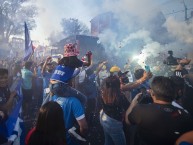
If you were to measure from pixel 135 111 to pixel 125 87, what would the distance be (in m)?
2.17

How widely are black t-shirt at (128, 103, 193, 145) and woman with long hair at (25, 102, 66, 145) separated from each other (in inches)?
40.1

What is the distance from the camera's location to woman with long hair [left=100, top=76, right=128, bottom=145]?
4531 mm

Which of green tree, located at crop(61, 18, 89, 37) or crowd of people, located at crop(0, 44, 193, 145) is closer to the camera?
crowd of people, located at crop(0, 44, 193, 145)

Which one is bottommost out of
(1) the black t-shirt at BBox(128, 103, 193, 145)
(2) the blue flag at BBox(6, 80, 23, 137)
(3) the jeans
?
(3) the jeans

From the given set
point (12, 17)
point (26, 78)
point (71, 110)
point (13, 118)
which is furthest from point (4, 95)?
point (12, 17)

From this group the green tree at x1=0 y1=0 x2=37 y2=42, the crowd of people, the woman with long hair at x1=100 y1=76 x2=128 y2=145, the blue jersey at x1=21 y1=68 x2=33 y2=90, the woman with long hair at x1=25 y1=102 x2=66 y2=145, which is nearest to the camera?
the woman with long hair at x1=25 y1=102 x2=66 y2=145

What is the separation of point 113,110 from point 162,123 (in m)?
1.90

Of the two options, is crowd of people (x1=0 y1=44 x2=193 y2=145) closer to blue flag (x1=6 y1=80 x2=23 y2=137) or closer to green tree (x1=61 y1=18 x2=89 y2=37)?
blue flag (x1=6 y1=80 x2=23 y2=137)

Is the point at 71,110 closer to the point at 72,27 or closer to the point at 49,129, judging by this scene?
the point at 49,129

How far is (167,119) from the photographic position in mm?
2738

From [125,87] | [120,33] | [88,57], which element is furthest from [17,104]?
[120,33]

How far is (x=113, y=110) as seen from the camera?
180 inches

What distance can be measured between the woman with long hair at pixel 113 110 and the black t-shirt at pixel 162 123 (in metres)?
1.63

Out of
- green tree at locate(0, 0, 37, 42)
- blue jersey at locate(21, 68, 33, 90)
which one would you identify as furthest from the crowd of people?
green tree at locate(0, 0, 37, 42)
